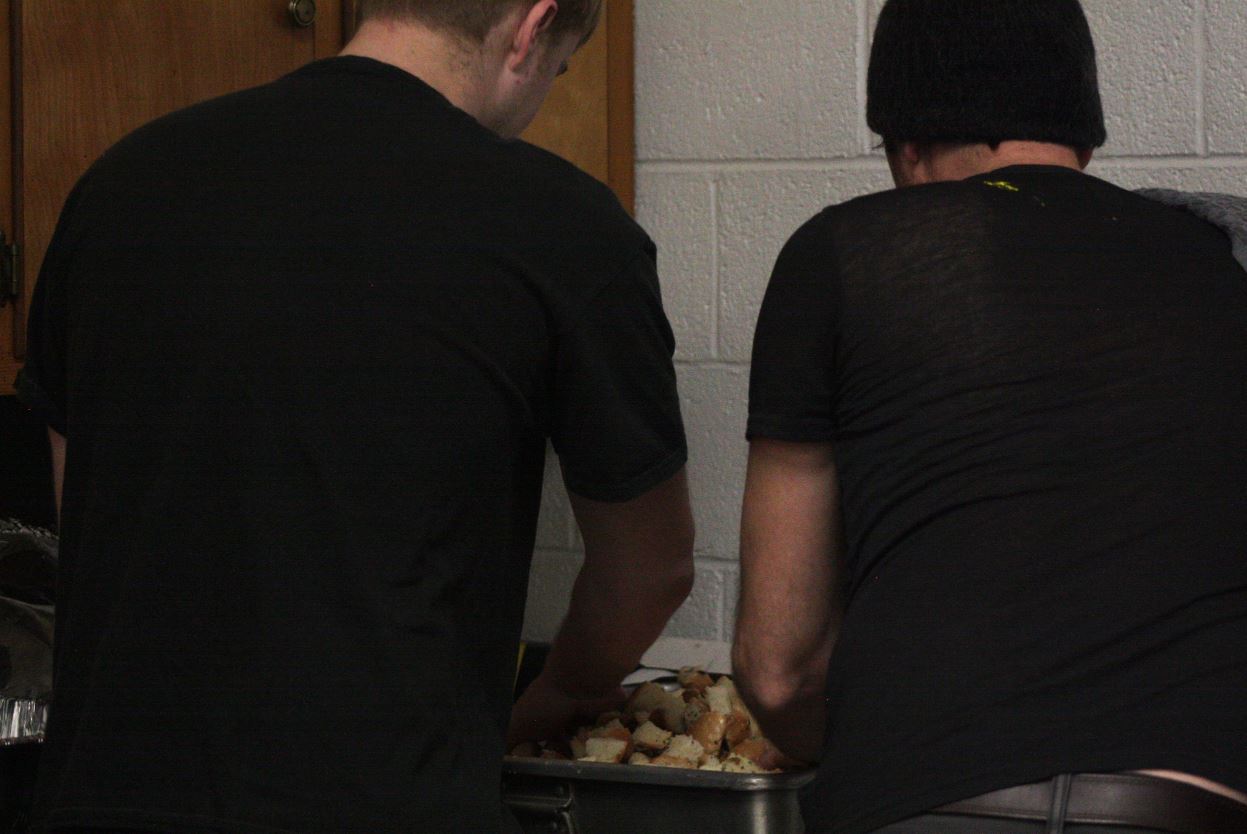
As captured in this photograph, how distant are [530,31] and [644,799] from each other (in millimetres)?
598

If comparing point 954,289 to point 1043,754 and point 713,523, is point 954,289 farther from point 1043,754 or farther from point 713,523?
point 713,523

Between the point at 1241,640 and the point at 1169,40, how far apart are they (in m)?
1.13

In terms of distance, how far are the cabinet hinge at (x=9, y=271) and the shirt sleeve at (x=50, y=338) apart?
0.28 metres

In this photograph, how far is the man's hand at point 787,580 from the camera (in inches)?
40.2

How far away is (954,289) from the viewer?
94cm

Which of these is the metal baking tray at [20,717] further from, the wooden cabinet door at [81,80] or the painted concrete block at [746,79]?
the painted concrete block at [746,79]

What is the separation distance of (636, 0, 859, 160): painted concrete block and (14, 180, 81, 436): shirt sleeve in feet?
3.86

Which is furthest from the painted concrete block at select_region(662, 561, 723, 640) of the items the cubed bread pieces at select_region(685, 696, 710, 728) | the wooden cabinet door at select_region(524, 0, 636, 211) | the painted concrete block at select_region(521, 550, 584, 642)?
the cubed bread pieces at select_region(685, 696, 710, 728)

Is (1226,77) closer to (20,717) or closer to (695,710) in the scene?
(695,710)

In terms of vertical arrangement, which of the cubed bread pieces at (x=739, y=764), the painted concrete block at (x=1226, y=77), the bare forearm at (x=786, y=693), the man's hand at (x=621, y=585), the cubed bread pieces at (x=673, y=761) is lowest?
the cubed bread pieces at (x=739, y=764)

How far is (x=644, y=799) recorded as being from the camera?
3.74 ft

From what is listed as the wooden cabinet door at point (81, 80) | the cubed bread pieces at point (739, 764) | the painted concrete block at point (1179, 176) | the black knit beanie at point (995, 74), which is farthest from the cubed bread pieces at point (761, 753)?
the painted concrete block at point (1179, 176)

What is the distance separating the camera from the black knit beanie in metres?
1.04

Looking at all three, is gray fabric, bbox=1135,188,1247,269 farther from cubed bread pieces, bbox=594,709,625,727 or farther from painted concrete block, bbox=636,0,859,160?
painted concrete block, bbox=636,0,859,160
